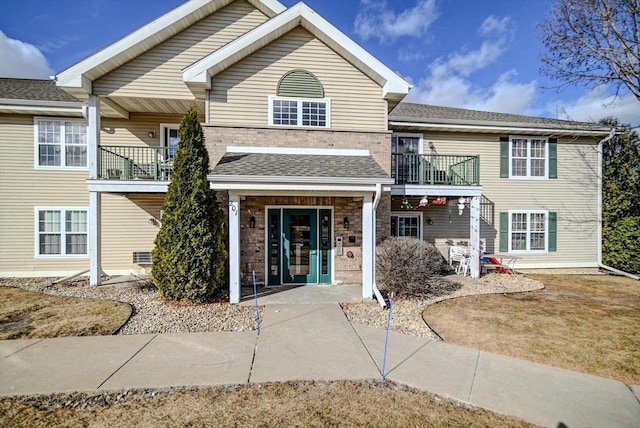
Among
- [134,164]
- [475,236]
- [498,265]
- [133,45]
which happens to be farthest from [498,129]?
[134,164]

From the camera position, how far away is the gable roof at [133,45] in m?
8.74

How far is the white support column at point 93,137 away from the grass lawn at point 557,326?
10441 millimetres

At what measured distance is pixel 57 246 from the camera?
10.8 m

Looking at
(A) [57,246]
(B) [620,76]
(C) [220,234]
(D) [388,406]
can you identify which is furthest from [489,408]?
(B) [620,76]

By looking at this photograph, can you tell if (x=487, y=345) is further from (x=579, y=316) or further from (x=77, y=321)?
(x=77, y=321)

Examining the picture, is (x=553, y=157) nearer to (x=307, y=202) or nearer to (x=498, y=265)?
(x=498, y=265)

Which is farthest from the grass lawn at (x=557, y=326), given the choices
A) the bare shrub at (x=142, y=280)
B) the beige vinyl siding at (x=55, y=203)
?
the beige vinyl siding at (x=55, y=203)

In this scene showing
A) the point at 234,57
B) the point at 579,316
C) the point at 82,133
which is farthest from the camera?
the point at 82,133

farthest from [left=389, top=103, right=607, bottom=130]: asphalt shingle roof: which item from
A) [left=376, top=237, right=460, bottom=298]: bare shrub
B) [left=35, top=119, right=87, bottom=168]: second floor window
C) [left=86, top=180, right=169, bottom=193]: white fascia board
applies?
[left=35, top=119, right=87, bottom=168]: second floor window

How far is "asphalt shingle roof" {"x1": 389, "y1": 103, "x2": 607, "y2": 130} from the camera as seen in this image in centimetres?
1189

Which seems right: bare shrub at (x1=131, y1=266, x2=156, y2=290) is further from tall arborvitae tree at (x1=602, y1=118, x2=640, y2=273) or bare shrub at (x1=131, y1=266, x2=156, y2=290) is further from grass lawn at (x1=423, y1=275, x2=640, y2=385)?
tall arborvitae tree at (x1=602, y1=118, x2=640, y2=273)

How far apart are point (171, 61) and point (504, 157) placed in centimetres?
1331

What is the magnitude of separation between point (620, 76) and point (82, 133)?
21151mm

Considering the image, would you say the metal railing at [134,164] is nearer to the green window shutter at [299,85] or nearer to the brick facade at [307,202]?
the brick facade at [307,202]
